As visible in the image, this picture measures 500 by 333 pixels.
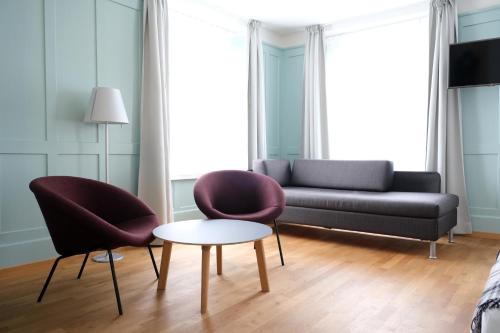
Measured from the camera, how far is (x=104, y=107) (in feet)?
9.98

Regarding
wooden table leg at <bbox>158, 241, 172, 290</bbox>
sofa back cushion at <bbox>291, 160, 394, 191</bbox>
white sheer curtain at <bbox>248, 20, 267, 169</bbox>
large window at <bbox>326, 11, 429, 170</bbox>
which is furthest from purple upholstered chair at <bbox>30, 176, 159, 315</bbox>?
large window at <bbox>326, 11, 429, 170</bbox>

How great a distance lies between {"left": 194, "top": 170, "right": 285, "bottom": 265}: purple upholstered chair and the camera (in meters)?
3.09

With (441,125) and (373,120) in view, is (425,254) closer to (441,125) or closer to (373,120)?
(441,125)

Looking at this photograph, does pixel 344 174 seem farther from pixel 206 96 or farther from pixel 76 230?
pixel 76 230

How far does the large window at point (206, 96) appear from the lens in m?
4.19

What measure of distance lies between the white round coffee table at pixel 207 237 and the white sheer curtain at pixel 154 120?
1.15 meters

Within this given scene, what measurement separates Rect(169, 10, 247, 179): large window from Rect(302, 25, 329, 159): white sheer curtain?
2.87ft

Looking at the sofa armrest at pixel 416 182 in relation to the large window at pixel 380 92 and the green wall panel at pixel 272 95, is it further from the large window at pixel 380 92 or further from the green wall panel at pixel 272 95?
the green wall panel at pixel 272 95

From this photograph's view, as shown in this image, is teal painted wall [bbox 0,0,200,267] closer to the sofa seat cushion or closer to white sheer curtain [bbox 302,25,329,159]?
the sofa seat cushion

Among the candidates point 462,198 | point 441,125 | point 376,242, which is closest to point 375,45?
point 441,125

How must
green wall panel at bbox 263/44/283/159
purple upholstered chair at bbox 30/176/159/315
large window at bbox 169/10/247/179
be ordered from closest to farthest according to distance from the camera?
purple upholstered chair at bbox 30/176/159/315 < large window at bbox 169/10/247/179 < green wall panel at bbox 263/44/283/159

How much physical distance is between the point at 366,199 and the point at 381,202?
15 cm

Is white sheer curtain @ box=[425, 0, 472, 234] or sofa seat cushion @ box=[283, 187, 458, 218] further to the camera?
white sheer curtain @ box=[425, 0, 472, 234]

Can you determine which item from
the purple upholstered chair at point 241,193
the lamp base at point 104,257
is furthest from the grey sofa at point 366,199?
the lamp base at point 104,257
